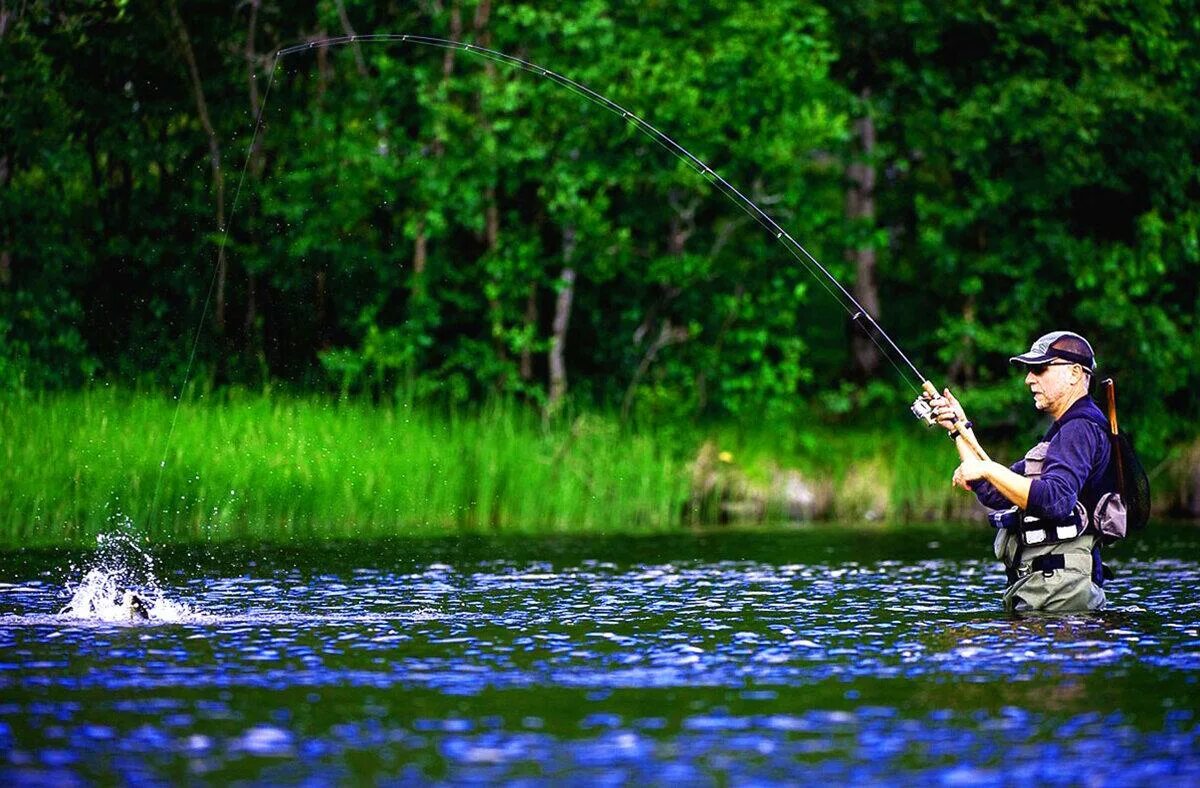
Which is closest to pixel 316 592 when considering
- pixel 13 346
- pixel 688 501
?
pixel 688 501

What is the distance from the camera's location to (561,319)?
19.3 metres

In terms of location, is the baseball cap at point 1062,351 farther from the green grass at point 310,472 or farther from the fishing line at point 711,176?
the green grass at point 310,472

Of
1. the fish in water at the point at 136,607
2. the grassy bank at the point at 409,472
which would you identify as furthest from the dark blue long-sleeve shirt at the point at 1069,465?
the grassy bank at the point at 409,472

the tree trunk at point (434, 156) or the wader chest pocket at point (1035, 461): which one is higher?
the tree trunk at point (434, 156)

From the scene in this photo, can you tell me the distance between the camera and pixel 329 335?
752 inches

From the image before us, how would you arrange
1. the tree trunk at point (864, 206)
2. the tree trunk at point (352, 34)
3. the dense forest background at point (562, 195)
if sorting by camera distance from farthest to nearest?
the tree trunk at point (864, 206) → the tree trunk at point (352, 34) → the dense forest background at point (562, 195)

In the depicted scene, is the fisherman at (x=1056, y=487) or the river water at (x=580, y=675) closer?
the river water at (x=580, y=675)

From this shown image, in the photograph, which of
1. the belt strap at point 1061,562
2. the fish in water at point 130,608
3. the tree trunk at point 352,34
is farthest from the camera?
the tree trunk at point 352,34

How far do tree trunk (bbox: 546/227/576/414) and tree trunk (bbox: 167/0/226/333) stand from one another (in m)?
3.19

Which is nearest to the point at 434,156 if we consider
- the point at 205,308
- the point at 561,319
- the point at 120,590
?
the point at 561,319

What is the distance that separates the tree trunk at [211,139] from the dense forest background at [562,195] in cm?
5

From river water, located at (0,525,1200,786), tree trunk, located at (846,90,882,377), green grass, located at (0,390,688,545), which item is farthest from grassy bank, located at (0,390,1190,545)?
tree trunk, located at (846,90,882,377)

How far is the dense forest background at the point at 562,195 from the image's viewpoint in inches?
728

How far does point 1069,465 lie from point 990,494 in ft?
1.37
